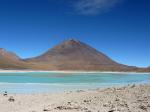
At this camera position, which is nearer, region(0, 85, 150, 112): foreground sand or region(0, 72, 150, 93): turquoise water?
region(0, 85, 150, 112): foreground sand

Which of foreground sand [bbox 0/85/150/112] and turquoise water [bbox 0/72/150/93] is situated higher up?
turquoise water [bbox 0/72/150/93]

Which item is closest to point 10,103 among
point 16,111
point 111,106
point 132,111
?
point 16,111

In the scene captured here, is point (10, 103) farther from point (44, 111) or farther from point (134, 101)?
point (134, 101)

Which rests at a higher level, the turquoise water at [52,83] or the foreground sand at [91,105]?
the turquoise water at [52,83]

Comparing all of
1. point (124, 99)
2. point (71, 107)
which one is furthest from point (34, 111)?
point (124, 99)

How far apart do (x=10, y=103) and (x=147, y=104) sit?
4795mm

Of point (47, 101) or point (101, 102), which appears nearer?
point (101, 102)

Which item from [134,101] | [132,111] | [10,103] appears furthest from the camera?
[10,103]

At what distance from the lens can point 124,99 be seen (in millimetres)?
11570

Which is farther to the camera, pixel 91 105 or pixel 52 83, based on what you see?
pixel 52 83

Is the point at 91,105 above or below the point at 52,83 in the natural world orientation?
below

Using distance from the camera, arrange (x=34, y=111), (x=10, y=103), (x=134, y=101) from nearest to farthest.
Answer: (x=34, y=111) → (x=134, y=101) → (x=10, y=103)

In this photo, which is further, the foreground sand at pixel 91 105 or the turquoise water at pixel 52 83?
the turquoise water at pixel 52 83

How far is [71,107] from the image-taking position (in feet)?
34.1
